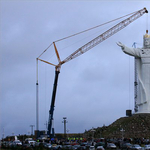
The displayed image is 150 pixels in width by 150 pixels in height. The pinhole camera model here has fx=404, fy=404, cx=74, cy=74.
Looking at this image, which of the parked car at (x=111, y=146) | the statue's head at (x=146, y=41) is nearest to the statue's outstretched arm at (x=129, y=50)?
the statue's head at (x=146, y=41)

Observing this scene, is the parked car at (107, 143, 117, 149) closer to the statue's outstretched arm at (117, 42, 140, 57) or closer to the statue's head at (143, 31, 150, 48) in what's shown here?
the statue's outstretched arm at (117, 42, 140, 57)

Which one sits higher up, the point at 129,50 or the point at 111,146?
the point at 129,50

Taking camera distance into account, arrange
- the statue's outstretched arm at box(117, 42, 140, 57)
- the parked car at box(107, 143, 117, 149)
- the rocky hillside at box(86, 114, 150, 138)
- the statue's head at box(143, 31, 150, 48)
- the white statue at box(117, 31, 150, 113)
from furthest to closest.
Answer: the statue's head at box(143, 31, 150, 48)
the white statue at box(117, 31, 150, 113)
the statue's outstretched arm at box(117, 42, 140, 57)
the rocky hillside at box(86, 114, 150, 138)
the parked car at box(107, 143, 117, 149)

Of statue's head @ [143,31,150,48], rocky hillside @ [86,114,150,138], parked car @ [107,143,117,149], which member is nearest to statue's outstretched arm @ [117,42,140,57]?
statue's head @ [143,31,150,48]

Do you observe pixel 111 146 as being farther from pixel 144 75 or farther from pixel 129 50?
pixel 144 75

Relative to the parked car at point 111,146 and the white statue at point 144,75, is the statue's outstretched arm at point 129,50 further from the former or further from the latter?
the parked car at point 111,146

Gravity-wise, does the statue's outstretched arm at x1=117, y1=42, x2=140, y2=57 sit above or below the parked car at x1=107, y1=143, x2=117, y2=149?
above

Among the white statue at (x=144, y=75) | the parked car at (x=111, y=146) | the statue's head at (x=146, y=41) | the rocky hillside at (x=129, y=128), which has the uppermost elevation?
the statue's head at (x=146, y=41)

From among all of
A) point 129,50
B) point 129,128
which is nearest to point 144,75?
point 129,50

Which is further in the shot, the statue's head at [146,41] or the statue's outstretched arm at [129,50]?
the statue's head at [146,41]

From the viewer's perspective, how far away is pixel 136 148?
44438mm

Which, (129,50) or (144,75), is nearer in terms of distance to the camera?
(129,50)

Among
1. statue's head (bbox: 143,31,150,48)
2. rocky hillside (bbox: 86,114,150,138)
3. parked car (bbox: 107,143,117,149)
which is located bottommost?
parked car (bbox: 107,143,117,149)

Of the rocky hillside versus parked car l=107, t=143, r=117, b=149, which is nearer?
parked car l=107, t=143, r=117, b=149
